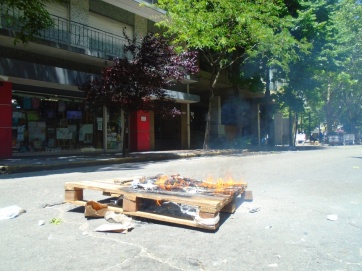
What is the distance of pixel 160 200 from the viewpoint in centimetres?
387

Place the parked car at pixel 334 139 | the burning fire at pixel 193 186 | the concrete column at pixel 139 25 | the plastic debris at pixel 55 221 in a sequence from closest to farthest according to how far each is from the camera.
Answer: the plastic debris at pixel 55 221 → the burning fire at pixel 193 186 → the concrete column at pixel 139 25 → the parked car at pixel 334 139

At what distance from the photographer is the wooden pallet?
136 inches

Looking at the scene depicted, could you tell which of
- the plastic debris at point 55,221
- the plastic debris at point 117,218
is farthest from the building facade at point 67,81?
the plastic debris at point 117,218

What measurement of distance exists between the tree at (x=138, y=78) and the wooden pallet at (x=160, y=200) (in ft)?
26.6

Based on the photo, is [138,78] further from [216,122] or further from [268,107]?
[268,107]

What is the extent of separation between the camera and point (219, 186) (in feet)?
15.1

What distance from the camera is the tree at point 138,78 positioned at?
1213cm

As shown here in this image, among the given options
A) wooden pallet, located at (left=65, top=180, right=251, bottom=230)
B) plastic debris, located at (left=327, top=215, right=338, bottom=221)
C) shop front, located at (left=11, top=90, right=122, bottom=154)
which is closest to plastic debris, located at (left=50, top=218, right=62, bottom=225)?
wooden pallet, located at (left=65, top=180, right=251, bottom=230)

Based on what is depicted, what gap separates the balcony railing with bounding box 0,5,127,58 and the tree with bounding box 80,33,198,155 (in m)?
2.53

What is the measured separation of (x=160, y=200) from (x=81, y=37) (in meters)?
12.9

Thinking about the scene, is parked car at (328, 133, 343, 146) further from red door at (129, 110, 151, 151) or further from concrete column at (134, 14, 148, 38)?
concrete column at (134, 14, 148, 38)

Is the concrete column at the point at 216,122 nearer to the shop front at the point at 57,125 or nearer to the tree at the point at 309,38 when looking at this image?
the tree at the point at 309,38

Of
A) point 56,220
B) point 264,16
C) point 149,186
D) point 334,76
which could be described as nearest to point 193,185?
point 149,186

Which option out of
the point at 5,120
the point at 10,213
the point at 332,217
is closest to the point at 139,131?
the point at 5,120
